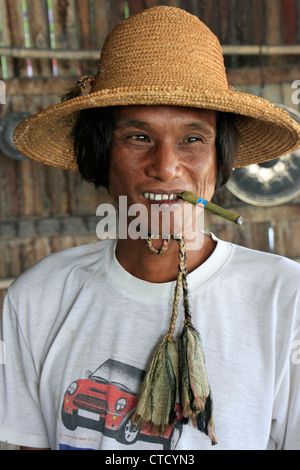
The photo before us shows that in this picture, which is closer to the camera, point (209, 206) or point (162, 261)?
point (209, 206)

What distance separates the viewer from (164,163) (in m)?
1.15

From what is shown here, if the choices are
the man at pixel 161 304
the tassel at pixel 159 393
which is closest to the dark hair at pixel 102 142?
the man at pixel 161 304

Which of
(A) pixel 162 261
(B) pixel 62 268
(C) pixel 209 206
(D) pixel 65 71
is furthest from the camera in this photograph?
(D) pixel 65 71

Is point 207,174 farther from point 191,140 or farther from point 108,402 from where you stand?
point 108,402

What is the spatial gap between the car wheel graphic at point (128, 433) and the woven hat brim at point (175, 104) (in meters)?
0.75

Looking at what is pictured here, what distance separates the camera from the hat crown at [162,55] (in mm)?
1145

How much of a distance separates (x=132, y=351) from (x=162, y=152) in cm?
48

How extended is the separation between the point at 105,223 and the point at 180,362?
2300mm

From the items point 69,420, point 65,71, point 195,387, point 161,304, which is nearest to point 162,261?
point 161,304

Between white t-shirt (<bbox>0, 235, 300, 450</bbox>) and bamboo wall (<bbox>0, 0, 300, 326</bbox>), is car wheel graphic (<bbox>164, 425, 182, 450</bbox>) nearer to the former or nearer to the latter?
white t-shirt (<bbox>0, 235, 300, 450</bbox>)

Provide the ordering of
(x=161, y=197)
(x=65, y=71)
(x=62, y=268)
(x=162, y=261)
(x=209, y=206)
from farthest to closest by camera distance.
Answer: (x=65, y=71), (x=62, y=268), (x=162, y=261), (x=161, y=197), (x=209, y=206)

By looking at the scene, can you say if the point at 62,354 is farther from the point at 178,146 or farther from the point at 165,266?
the point at 178,146

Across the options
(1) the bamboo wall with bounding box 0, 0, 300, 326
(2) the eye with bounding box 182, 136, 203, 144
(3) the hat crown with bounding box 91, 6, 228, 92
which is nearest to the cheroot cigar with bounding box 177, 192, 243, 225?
(2) the eye with bounding box 182, 136, 203, 144

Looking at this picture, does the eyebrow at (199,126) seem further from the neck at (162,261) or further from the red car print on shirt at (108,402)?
the red car print on shirt at (108,402)
